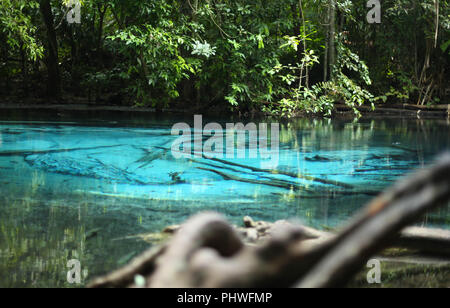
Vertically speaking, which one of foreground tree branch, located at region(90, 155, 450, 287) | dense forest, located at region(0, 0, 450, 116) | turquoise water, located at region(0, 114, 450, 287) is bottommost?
turquoise water, located at region(0, 114, 450, 287)

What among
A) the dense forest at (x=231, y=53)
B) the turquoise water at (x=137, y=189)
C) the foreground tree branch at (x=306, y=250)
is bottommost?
the turquoise water at (x=137, y=189)

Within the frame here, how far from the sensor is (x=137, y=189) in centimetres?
330

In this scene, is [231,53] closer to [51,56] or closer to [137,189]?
[51,56]

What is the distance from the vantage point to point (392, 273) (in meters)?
1.81

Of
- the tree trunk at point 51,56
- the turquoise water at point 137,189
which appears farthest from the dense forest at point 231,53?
the turquoise water at point 137,189

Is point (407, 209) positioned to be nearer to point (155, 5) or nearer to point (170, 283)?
point (170, 283)

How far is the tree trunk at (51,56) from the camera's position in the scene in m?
11.6

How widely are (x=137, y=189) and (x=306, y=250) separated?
2504 mm

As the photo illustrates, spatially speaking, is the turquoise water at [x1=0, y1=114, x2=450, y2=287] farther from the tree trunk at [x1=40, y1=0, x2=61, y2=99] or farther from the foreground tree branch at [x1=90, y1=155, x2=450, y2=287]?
the tree trunk at [x1=40, y1=0, x2=61, y2=99]

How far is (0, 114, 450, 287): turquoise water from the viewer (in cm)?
205

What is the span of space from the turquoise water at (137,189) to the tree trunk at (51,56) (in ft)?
21.2

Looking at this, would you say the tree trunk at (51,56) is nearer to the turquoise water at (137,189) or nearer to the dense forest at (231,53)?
the dense forest at (231,53)

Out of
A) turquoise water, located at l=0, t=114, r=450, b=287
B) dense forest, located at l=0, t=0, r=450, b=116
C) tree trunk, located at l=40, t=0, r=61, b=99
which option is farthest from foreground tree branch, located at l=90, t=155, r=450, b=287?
tree trunk, located at l=40, t=0, r=61, b=99

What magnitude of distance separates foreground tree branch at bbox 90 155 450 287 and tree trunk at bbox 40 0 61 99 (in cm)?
1121
